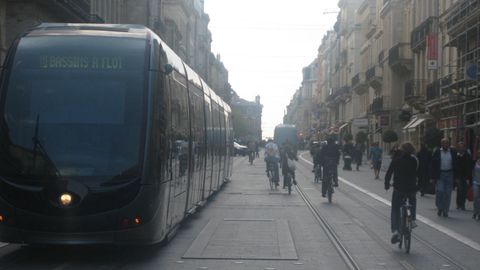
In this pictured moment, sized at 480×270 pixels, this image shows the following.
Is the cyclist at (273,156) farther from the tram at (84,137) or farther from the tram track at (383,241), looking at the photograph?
the tram at (84,137)

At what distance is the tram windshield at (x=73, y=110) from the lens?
33.8 ft

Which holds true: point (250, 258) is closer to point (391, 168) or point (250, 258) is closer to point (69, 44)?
point (391, 168)

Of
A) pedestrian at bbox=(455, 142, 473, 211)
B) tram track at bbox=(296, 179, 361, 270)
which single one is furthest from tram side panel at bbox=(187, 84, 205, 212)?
pedestrian at bbox=(455, 142, 473, 211)

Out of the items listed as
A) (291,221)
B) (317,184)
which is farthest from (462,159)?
(317,184)

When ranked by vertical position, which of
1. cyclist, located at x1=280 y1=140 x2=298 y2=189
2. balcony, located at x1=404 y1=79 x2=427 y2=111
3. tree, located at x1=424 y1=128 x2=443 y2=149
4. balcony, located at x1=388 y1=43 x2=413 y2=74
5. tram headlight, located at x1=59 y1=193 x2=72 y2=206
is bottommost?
tram headlight, located at x1=59 y1=193 x2=72 y2=206

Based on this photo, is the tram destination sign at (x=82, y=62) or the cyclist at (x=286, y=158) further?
the cyclist at (x=286, y=158)

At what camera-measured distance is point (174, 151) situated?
1217 cm

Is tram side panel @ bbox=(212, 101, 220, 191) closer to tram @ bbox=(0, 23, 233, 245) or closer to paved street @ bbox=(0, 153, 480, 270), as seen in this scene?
paved street @ bbox=(0, 153, 480, 270)

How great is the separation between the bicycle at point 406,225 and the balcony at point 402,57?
142 feet

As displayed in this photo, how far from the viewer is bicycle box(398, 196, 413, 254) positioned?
12.0 m

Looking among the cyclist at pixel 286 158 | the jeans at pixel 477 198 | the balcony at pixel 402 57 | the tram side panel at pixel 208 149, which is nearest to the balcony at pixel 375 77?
the balcony at pixel 402 57

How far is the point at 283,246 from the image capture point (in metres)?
12.4

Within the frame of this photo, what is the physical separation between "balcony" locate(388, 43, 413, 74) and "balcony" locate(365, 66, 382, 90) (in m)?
8.63

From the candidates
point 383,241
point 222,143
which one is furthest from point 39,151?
point 222,143
